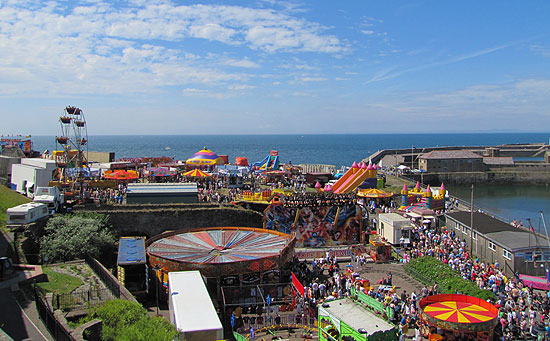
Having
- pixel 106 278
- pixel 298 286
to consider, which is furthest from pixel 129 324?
pixel 298 286

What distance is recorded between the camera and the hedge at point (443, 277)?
20203 millimetres

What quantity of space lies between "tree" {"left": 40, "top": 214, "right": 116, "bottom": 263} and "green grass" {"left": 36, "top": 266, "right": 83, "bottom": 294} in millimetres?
3044

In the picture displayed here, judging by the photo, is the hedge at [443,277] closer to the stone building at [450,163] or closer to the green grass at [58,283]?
the green grass at [58,283]

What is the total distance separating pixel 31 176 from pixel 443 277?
100 ft

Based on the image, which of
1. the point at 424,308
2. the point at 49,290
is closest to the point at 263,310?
the point at 424,308

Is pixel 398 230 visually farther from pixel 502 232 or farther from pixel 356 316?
pixel 356 316

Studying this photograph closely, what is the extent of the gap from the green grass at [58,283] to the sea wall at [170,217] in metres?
10.9

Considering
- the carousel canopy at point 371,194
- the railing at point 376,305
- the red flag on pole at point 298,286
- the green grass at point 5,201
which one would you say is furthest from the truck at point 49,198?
the carousel canopy at point 371,194

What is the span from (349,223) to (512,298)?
1171 centimetres

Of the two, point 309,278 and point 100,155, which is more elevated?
point 100,155

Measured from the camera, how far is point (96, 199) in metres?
35.1

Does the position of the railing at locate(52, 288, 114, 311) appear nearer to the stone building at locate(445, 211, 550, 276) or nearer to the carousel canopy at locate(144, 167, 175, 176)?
the stone building at locate(445, 211, 550, 276)

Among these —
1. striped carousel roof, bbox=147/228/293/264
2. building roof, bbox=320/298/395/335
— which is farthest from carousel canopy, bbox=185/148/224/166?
building roof, bbox=320/298/395/335

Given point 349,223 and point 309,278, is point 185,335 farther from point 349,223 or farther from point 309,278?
point 349,223
